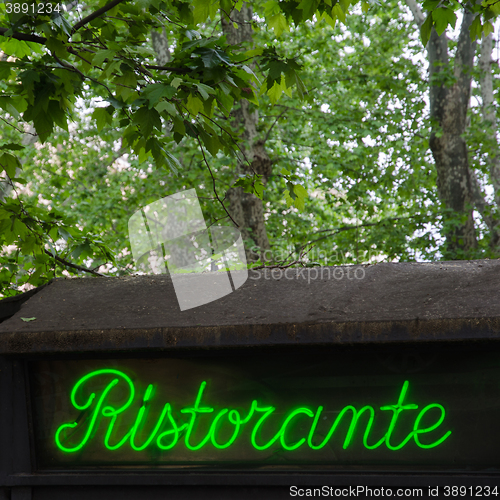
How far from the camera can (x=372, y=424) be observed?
2.53 meters

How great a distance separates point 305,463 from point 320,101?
9.51 metres

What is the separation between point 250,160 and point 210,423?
5017 mm

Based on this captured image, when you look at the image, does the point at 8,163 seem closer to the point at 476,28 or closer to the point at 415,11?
the point at 476,28

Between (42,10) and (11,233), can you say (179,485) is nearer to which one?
(11,233)

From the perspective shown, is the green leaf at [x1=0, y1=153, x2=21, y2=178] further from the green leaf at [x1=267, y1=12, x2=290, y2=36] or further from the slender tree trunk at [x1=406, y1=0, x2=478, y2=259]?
the slender tree trunk at [x1=406, y1=0, x2=478, y2=259]

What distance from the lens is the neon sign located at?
2508 mm

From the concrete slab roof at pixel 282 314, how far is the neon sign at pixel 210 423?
394mm

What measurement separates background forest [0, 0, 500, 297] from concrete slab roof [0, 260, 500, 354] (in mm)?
690

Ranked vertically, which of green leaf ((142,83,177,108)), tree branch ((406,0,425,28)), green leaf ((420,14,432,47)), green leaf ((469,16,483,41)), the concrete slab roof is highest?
tree branch ((406,0,425,28))

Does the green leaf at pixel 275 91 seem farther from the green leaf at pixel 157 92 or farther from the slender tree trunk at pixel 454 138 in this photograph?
the slender tree trunk at pixel 454 138

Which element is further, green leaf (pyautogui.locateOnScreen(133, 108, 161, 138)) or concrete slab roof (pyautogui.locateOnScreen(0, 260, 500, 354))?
green leaf (pyautogui.locateOnScreen(133, 108, 161, 138))

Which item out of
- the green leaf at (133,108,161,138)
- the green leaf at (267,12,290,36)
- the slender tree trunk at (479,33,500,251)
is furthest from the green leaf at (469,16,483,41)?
the slender tree trunk at (479,33,500,251)

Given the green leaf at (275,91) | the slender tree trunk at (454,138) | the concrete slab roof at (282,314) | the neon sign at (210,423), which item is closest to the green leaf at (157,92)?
the green leaf at (275,91)

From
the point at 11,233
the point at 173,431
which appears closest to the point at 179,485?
the point at 173,431
